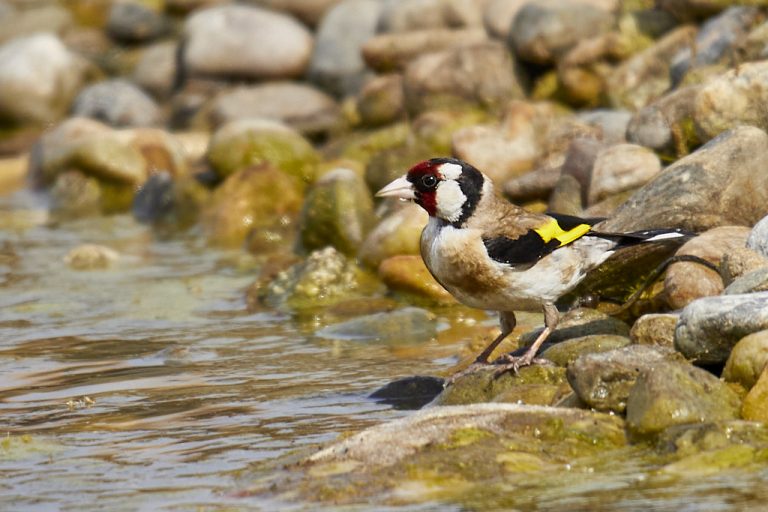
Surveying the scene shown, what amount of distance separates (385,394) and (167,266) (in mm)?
6302

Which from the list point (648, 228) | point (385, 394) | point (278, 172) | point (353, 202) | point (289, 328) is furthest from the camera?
point (278, 172)

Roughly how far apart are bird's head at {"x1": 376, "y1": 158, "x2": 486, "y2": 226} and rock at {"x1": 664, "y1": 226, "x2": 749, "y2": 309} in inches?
55.6

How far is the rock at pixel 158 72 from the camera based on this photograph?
2378cm

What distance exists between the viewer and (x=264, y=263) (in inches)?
547

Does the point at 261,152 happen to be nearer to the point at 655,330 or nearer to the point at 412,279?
the point at 412,279

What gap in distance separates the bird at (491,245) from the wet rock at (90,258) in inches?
271

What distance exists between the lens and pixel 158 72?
78.1ft

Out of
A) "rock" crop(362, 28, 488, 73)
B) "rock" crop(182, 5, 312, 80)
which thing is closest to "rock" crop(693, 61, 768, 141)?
"rock" crop(362, 28, 488, 73)

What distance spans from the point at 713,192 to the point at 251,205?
725 centimetres

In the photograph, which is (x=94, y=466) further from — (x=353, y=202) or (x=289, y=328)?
(x=353, y=202)

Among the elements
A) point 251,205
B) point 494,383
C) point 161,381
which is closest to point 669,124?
point 494,383

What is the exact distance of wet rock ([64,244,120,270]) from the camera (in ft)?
47.5

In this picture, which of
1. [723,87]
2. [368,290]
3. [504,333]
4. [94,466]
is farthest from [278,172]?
[94,466]

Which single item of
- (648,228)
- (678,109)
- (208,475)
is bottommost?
(208,475)
